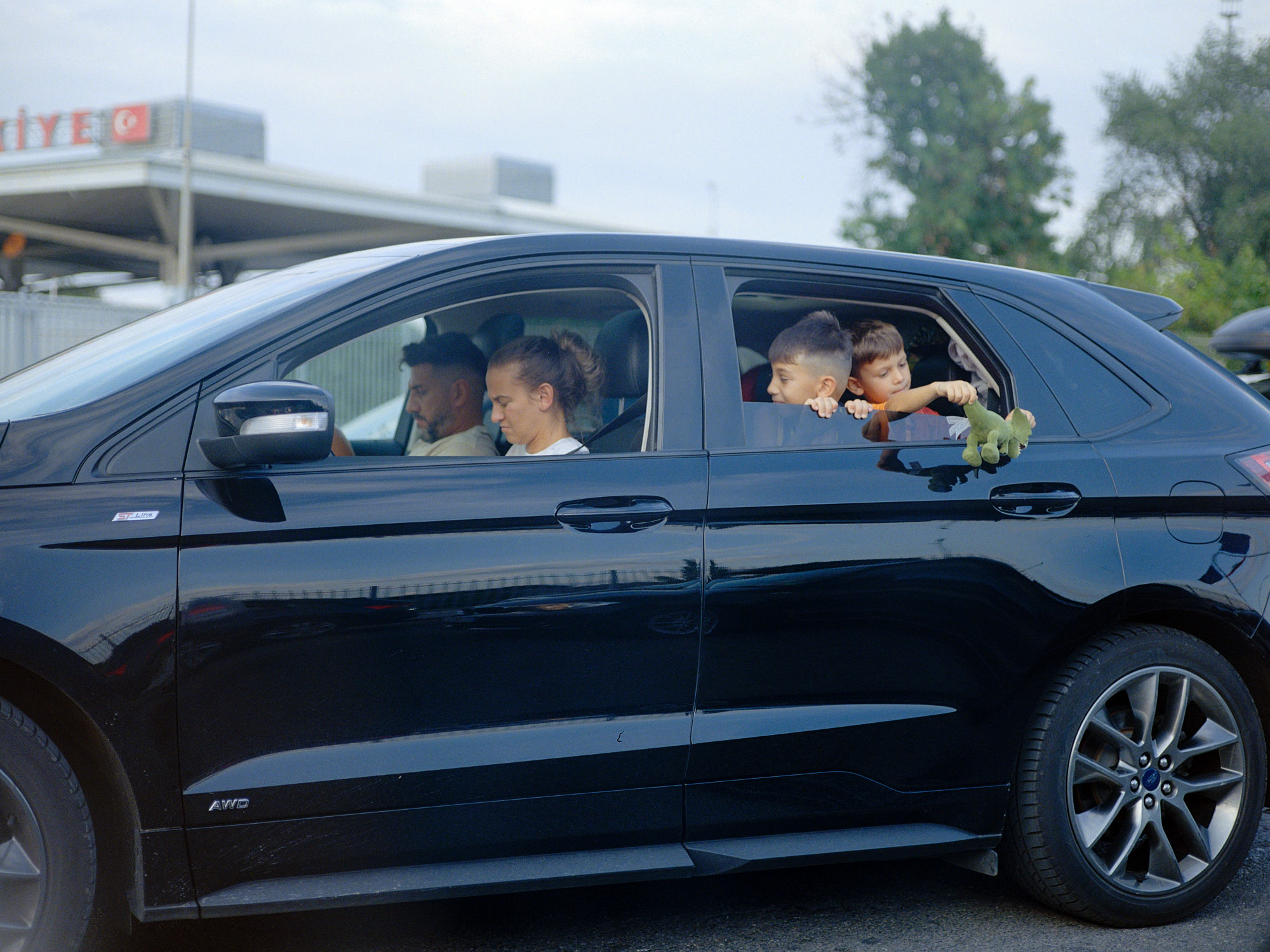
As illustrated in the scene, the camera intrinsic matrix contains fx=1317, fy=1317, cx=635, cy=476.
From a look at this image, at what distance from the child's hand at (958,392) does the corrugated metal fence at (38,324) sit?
16.3 metres

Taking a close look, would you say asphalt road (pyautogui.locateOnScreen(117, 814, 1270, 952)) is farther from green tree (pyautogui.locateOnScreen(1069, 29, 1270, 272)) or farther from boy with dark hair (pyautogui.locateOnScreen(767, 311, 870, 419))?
green tree (pyautogui.locateOnScreen(1069, 29, 1270, 272))

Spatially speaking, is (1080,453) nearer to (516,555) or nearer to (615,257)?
(615,257)

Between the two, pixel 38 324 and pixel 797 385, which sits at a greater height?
pixel 38 324

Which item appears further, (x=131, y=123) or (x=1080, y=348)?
(x=131, y=123)

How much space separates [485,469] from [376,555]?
315 millimetres

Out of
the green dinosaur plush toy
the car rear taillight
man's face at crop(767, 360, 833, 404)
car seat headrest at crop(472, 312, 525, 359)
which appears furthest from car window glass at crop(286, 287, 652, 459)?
the car rear taillight

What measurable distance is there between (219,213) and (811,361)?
109 ft

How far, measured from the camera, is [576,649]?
9.30ft

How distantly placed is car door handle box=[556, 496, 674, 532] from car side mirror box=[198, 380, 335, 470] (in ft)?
1.86

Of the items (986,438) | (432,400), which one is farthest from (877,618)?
(432,400)

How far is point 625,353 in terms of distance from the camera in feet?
11.4

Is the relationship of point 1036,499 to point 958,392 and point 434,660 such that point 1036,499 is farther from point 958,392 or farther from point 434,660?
point 434,660

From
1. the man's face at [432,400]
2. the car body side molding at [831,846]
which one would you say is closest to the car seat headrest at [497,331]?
the man's face at [432,400]

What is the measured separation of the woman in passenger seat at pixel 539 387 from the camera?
3438mm
